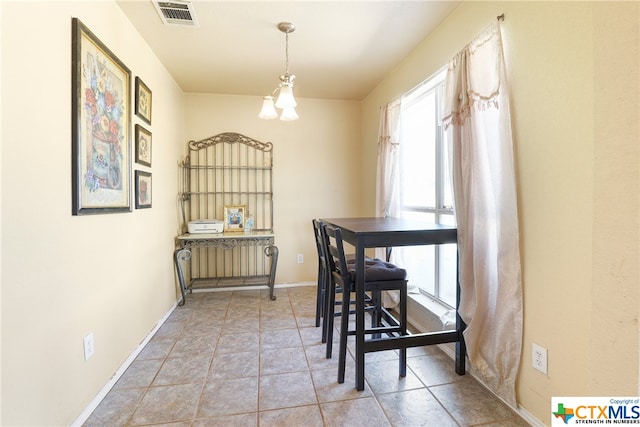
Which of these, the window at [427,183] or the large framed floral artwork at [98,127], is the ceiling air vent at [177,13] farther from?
the window at [427,183]

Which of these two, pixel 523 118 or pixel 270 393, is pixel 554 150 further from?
pixel 270 393

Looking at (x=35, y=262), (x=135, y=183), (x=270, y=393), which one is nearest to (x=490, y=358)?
(x=270, y=393)

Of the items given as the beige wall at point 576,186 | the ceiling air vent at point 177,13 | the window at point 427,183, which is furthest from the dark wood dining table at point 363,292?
the ceiling air vent at point 177,13

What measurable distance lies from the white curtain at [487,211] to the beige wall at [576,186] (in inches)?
2.0

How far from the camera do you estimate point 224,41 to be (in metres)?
2.25

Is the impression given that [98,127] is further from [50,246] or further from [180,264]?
[180,264]

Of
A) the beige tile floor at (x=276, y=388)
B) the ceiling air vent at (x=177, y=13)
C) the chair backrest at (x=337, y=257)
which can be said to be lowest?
the beige tile floor at (x=276, y=388)

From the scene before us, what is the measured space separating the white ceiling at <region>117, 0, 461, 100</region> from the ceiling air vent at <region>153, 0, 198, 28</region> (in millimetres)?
41

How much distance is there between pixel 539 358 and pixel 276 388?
132 cm

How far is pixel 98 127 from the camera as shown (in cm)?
160

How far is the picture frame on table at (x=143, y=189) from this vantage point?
2.12m

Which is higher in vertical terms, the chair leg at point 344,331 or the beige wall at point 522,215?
the beige wall at point 522,215

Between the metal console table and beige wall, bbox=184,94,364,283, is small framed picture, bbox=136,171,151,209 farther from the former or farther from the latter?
beige wall, bbox=184,94,364,283

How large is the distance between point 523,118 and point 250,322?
242 centimetres
